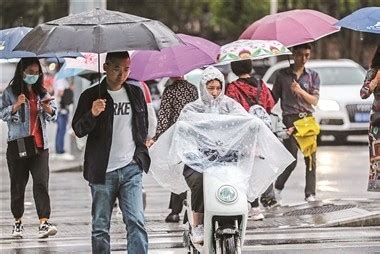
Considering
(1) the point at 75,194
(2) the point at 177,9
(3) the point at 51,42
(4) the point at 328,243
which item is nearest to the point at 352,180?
(1) the point at 75,194

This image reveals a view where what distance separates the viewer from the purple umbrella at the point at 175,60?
10.6 meters

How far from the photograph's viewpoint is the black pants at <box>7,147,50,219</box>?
11.2 meters

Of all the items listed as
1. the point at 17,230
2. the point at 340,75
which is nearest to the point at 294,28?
the point at 17,230

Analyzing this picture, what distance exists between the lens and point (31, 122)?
37.0 feet

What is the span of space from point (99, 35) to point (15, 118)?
11.8 feet

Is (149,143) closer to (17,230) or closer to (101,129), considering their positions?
(101,129)

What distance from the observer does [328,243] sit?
10719 millimetres

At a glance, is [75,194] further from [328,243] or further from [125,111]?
[125,111]

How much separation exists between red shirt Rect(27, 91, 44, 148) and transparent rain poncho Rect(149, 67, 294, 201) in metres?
2.58

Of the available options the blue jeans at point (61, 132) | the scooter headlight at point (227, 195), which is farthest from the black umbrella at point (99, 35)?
the blue jeans at point (61, 132)

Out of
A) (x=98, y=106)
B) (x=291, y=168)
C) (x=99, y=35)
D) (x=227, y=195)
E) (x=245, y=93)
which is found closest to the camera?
(x=99, y=35)

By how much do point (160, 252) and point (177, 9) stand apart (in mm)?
44209

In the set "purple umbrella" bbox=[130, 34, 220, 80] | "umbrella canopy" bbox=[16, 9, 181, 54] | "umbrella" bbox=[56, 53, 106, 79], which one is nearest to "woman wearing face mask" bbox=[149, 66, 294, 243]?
"umbrella canopy" bbox=[16, 9, 181, 54]

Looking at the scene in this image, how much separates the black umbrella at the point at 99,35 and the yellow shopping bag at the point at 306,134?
203 inches
